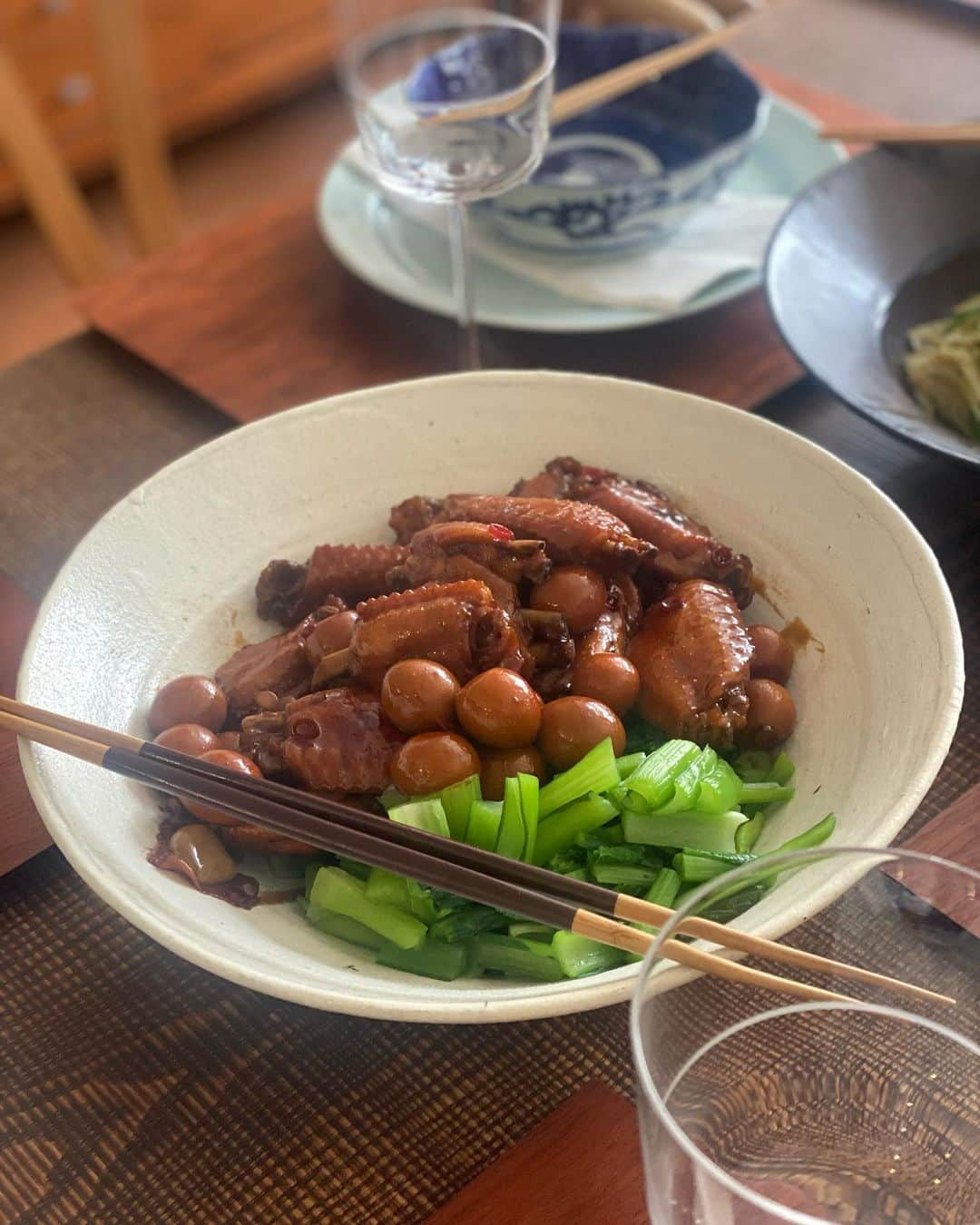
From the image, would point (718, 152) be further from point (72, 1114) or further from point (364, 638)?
point (72, 1114)

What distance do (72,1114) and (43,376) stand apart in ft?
3.61

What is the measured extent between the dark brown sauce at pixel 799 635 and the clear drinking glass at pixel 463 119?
0.60 m

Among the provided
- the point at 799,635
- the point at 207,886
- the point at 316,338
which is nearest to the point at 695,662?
the point at 799,635

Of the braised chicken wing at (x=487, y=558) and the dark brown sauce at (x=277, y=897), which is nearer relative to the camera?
the dark brown sauce at (x=277, y=897)

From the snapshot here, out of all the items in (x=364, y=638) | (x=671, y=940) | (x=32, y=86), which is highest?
(x=671, y=940)

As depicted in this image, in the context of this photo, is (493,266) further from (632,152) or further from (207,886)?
(207,886)

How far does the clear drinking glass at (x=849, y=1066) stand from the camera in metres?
0.77

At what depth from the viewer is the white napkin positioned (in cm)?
169

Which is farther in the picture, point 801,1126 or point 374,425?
point 374,425

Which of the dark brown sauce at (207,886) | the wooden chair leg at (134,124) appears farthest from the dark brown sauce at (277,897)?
the wooden chair leg at (134,124)

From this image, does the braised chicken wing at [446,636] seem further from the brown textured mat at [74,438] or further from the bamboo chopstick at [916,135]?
the bamboo chopstick at [916,135]

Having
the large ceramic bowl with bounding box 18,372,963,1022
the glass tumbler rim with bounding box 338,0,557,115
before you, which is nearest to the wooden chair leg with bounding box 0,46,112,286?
the glass tumbler rim with bounding box 338,0,557,115

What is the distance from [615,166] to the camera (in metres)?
1.92

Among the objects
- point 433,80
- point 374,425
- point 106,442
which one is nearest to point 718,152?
point 433,80
